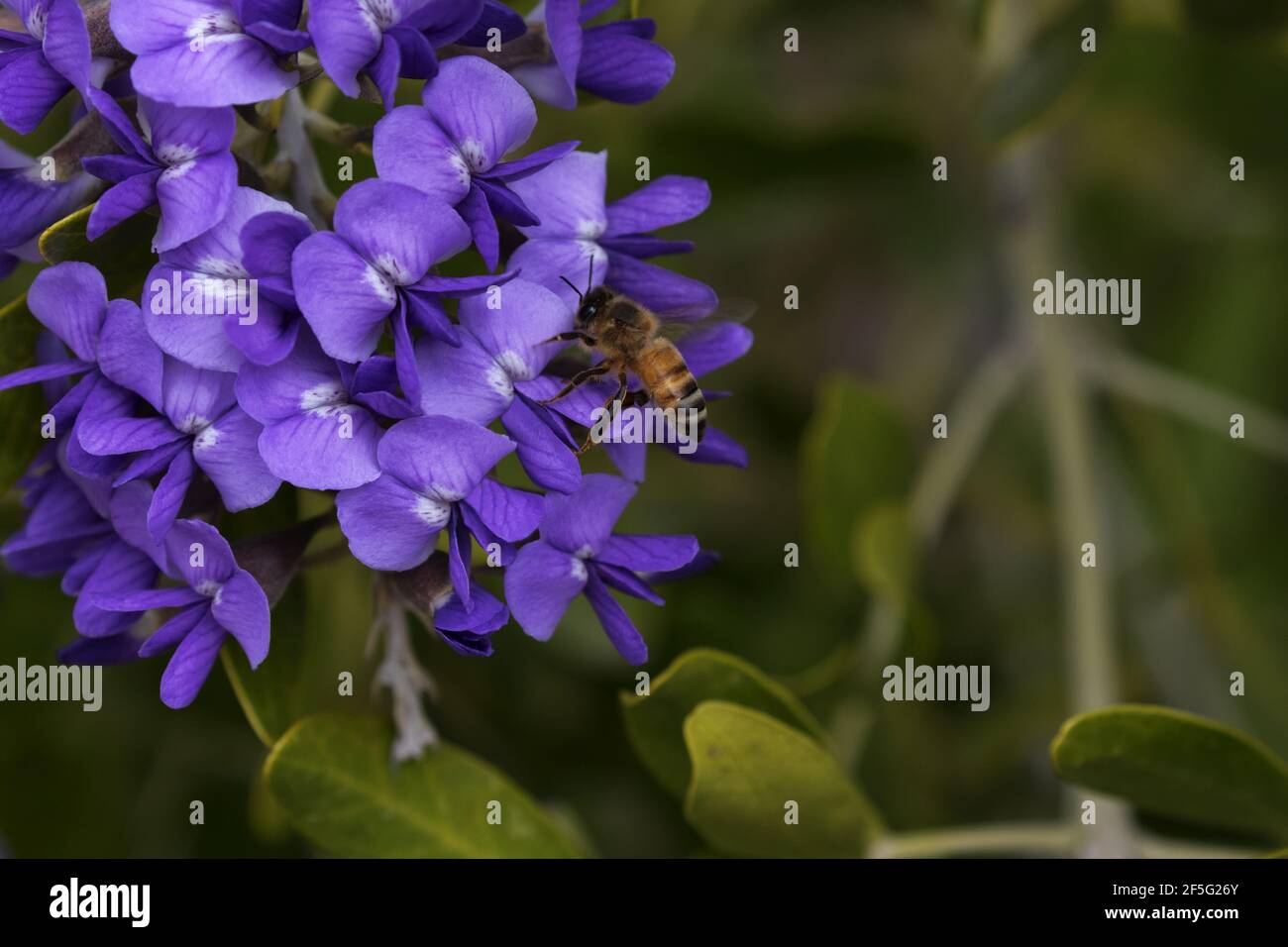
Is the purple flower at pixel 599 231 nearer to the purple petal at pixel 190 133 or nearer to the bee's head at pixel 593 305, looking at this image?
the bee's head at pixel 593 305

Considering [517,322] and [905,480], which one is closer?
[517,322]

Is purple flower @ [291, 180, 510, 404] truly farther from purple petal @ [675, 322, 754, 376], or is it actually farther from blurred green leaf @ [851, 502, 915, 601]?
blurred green leaf @ [851, 502, 915, 601]

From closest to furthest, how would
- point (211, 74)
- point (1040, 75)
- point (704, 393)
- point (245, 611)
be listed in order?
point (211, 74) < point (245, 611) < point (704, 393) < point (1040, 75)

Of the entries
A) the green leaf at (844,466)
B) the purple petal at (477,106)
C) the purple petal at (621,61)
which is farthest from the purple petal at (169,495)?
the green leaf at (844,466)

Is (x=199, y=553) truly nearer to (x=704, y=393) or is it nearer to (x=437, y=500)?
(x=437, y=500)

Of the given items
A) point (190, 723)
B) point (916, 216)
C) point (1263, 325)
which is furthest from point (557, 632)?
point (1263, 325)

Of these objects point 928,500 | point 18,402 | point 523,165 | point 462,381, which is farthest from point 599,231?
point 928,500

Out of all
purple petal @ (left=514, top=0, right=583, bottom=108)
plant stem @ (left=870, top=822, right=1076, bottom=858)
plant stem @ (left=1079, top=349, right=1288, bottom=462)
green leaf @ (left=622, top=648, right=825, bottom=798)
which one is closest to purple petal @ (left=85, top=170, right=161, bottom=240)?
purple petal @ (left=514, top=0, right=583, bottom=108)
